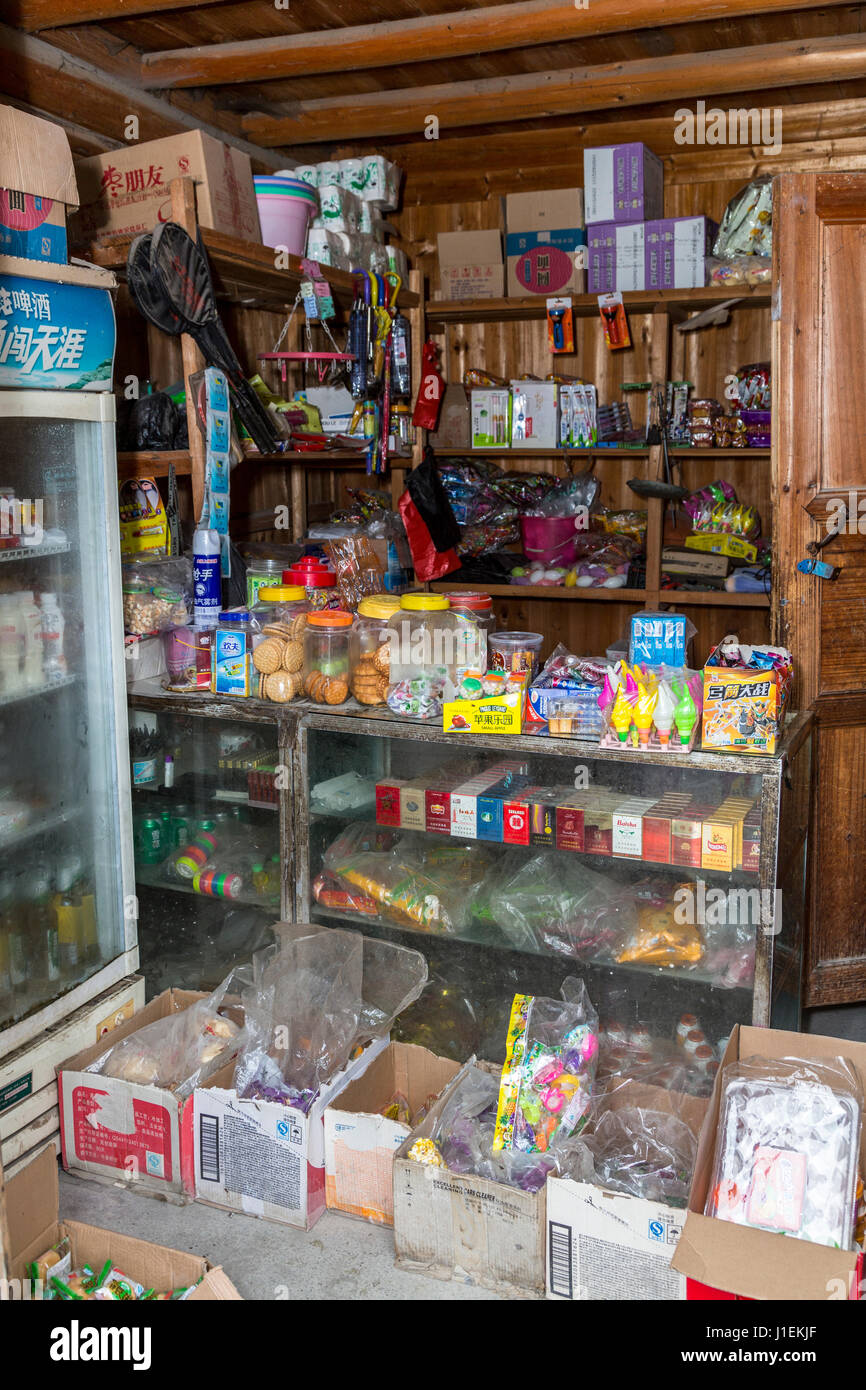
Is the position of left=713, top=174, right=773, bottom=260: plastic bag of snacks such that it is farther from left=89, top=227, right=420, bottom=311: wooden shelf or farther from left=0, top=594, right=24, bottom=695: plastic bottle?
left=0, top=594, right=24, bottom=695: plastic bottle

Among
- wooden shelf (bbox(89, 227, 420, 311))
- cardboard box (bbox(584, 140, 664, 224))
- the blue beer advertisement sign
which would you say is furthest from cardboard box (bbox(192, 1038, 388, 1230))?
cardboard box (bbox(584, 140, 664, 224))

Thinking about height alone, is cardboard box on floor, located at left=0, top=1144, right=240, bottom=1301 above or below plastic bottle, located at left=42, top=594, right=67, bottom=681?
below

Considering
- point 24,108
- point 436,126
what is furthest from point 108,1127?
point 436,126

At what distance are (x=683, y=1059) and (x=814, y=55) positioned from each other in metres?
3.31

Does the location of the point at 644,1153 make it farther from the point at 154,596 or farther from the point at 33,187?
the point at 33,187

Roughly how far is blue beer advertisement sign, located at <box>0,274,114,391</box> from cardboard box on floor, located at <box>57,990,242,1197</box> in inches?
58.3

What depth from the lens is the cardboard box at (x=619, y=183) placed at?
4395 mm

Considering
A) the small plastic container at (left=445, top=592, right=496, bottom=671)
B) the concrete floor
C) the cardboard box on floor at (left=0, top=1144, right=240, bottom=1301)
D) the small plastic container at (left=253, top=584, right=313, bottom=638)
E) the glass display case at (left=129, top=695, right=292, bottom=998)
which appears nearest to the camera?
the cardboard box on floor at (left=0, top=1144, right=240, bottom=1301)

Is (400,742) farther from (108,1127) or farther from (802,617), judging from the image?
(802,617)

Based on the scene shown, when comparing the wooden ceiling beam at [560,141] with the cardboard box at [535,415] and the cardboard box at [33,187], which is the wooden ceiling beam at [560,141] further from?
the cardboard box at [33,187]

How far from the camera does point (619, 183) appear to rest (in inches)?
174

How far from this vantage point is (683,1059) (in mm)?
2531

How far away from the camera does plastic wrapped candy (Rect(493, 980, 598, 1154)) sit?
223cm

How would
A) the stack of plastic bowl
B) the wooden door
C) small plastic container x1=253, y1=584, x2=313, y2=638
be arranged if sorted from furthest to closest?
the stack of plastic bowl, the wooden door, small plastic container x1=253, y1=584, x2=313, y2=638
